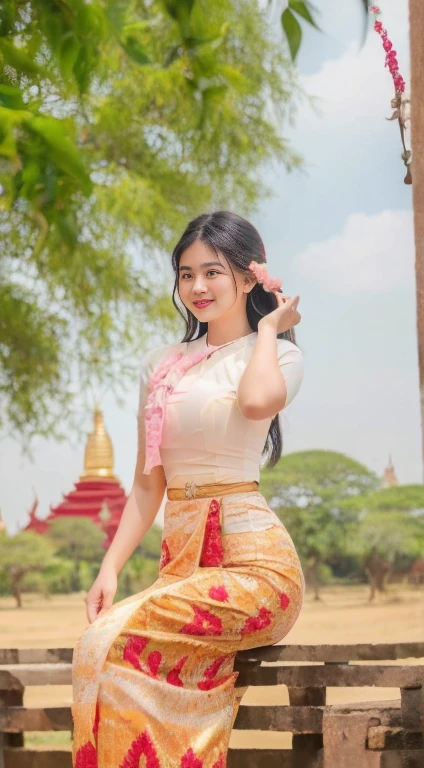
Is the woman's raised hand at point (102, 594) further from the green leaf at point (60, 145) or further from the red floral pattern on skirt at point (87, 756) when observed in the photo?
the green leaf at point (60, 145)

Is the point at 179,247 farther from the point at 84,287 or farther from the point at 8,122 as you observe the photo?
the point at 84,287

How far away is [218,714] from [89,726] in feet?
0.76

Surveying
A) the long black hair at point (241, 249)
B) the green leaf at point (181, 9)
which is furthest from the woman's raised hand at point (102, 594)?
the green leaf at point (181, 9)

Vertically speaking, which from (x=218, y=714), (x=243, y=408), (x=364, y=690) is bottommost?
(x=364, y=690)

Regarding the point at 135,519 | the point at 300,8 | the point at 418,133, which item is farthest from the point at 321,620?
the point at 418,133

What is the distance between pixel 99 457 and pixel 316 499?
6.21ft

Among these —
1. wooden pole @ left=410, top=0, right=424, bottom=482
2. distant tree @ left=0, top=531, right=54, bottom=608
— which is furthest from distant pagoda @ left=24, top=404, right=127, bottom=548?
wooden pole @ left=410, top=0, right=424, bottom=482

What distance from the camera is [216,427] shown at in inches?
72.2

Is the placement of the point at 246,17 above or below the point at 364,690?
above

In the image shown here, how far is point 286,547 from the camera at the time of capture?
1.83 m

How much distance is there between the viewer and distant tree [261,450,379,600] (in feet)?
29.3

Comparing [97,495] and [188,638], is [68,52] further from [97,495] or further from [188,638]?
[97,495]

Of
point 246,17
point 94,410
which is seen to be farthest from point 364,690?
point 246,17

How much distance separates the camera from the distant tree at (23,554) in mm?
8664
